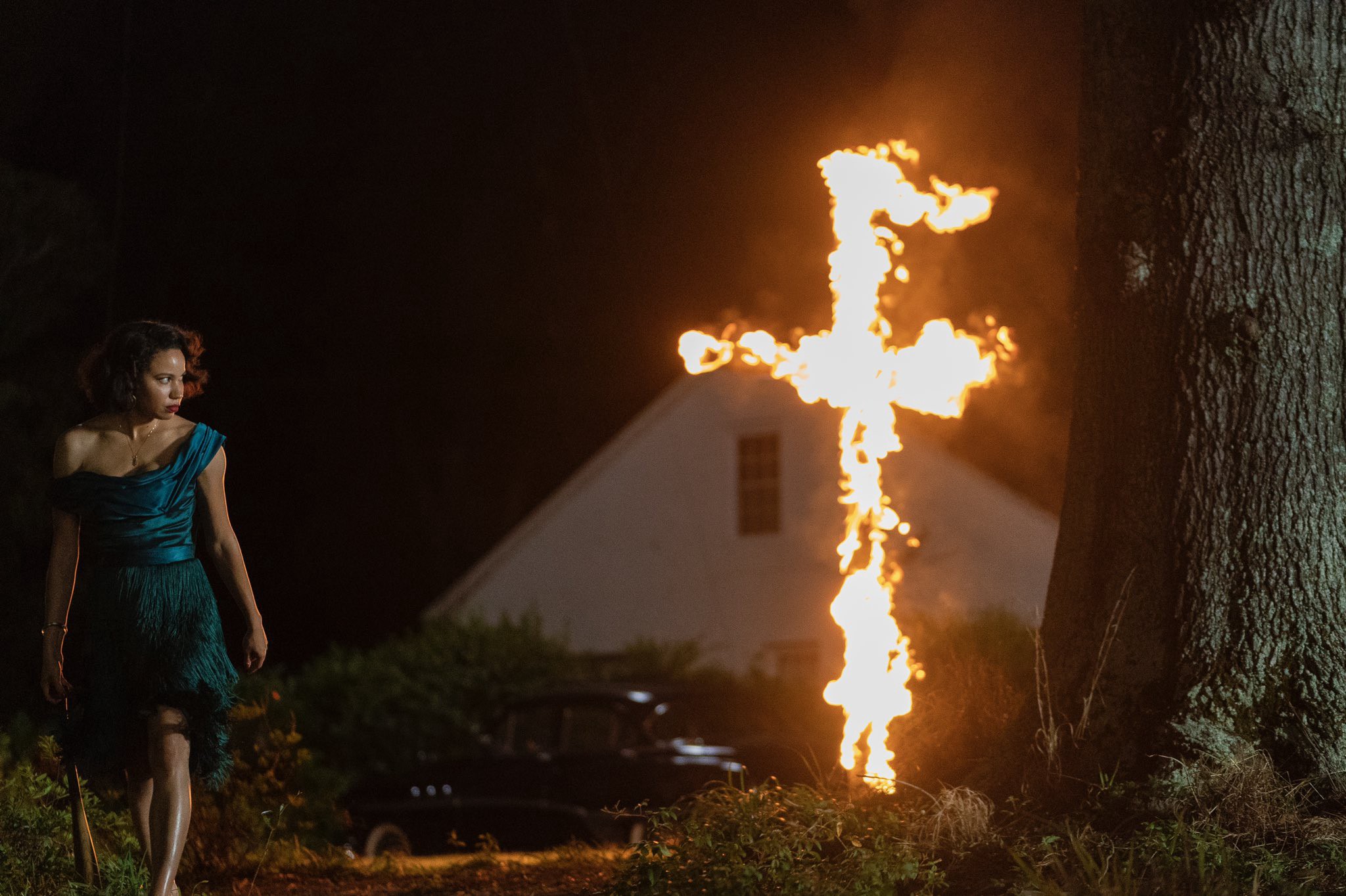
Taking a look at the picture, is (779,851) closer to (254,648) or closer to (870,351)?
(254,648)

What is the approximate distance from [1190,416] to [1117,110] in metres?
1.42

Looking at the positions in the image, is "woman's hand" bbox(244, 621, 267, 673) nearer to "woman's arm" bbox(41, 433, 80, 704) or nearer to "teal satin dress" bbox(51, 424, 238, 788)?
"teal satin dress" bbox(51, 424, 238, 788)

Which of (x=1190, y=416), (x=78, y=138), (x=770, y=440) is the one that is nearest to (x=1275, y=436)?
(x=1190, y=416)

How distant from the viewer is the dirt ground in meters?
6.36

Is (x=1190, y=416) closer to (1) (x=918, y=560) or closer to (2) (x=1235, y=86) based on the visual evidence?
(2) (x=1235, y=86)

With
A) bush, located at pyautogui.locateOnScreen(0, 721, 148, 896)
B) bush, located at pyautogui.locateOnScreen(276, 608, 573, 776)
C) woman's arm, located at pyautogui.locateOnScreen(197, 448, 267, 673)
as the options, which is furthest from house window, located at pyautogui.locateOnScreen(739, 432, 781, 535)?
woman's arm, located at pyautogui.locateOnScreen(197, 448, 267, 673)

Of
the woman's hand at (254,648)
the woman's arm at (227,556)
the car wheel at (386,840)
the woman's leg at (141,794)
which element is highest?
the woman's arm at (227,556)

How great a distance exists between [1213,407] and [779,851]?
254 centimetres

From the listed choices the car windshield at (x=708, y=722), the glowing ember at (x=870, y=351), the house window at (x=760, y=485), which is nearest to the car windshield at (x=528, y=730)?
the car windshield at (x=708, y=722)

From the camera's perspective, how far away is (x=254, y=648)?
5102mm

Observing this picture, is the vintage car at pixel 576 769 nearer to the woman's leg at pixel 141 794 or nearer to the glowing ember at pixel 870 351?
the glowing ember at pixel 870 351

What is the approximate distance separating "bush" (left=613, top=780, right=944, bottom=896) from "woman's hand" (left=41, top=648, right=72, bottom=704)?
2.09m

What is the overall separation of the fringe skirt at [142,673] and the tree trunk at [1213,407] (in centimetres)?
339

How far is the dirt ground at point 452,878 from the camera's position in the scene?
6355 millimetres
